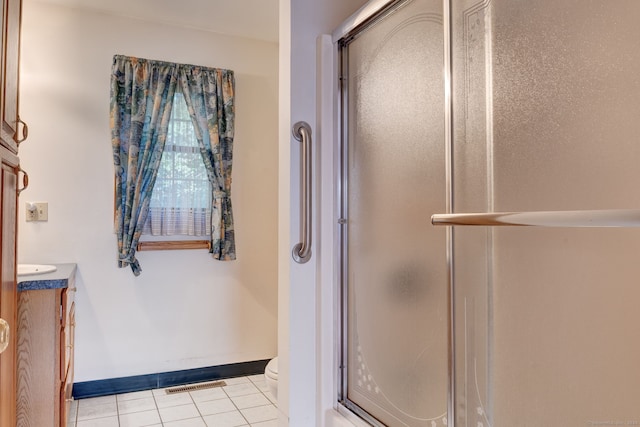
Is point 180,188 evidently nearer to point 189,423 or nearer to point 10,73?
point 189,423

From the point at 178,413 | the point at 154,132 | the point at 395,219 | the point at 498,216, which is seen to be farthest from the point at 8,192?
the point at 178,413

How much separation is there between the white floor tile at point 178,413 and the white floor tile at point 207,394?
0.11 m

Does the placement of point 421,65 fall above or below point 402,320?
above

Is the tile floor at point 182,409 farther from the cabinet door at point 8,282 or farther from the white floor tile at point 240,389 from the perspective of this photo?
the cabinet door at point 8,282

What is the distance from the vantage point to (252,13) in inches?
111

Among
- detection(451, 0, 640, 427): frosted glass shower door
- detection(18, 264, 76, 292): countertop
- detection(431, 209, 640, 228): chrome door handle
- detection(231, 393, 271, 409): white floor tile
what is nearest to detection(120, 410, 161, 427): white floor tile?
detection(231, 393, 271, 409): white floor tile

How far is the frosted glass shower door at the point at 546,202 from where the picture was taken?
0.79 meters

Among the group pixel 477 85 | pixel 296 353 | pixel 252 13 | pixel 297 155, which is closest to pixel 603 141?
pixel 477 85

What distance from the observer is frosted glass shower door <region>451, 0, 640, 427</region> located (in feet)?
2.60

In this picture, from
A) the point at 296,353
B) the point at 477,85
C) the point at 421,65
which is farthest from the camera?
the point at 296,353

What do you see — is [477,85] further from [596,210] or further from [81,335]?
[81,335]

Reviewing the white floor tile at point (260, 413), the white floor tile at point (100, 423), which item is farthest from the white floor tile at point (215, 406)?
the white floor tile at point (100, 423)

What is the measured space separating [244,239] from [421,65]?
85.0 inches

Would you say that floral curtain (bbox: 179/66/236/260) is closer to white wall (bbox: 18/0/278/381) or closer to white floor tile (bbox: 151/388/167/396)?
white wall (bbox: 18/0/278/381)
